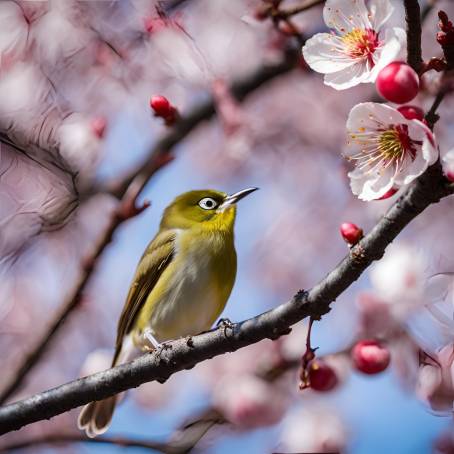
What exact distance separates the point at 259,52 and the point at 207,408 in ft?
7.46

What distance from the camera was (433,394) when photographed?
269cm

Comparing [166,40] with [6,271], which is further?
[166,40]

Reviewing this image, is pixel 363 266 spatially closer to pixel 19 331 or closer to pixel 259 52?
pixel 259 52

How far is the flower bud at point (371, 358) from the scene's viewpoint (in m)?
2.68

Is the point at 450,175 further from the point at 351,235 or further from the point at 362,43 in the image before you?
the point at 362,43

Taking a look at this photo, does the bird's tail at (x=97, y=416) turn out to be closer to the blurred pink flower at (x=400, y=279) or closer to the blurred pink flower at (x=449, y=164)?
the blurred pink flower at (x=400, y=279)

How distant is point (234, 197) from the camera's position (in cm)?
426

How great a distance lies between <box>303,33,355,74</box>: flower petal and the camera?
2188 millimetres

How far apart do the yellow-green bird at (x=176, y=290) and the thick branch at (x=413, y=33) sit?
2150 mm

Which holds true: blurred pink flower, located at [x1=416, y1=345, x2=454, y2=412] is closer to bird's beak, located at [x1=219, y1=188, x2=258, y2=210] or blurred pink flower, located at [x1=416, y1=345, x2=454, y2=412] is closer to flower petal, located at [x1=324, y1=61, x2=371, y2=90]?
flower petal, located at [x1=324, y1=61, x2=371, y2=90]

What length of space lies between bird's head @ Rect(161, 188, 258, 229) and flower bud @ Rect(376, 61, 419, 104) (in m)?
2.38

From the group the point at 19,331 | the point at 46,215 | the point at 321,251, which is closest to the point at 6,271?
the point at 46,215

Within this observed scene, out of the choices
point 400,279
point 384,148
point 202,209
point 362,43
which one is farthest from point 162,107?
point 202,209

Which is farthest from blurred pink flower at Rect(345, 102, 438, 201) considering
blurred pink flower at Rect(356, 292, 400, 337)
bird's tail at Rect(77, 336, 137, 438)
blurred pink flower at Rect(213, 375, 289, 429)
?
bird's tail at Rect(77, 336, 137, 438)
